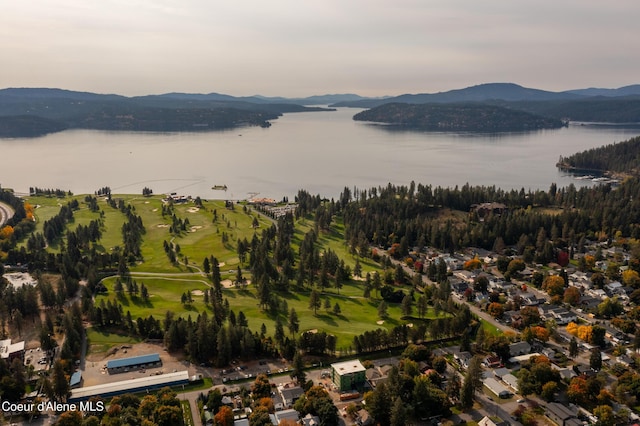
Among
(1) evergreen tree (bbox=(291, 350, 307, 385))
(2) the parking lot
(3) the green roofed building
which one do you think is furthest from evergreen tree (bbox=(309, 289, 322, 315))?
(2) the parking lot

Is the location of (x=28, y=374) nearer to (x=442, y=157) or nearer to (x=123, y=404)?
(x=123, y=404)

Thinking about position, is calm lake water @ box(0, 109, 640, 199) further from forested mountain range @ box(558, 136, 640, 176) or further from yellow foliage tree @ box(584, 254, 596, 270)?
yellow foliage tree @ box(584, 254, 596, 270)

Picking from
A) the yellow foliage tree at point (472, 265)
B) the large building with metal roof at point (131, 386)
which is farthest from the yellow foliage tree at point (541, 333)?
the large building with metal roof at point (131, 386)

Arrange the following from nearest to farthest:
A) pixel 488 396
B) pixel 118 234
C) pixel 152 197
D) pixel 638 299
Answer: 1. pixel 488 396
2. pixel 638 299
3. pixel 118 234
4. pixel 152 197

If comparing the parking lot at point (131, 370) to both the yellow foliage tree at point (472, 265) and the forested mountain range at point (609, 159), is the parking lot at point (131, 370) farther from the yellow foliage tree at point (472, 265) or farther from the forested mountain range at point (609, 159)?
the forested mountain range at point (609, 159)

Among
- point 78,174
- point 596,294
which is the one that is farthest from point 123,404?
point 78,174

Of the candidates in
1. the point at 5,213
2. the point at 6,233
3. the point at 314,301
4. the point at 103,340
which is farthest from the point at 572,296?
the point at 5,213

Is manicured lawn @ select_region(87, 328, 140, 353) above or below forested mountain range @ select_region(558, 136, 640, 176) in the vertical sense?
below
